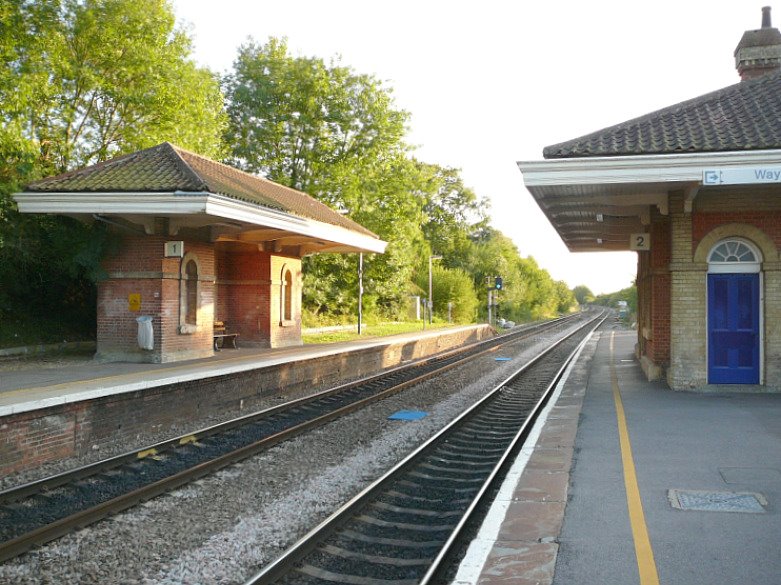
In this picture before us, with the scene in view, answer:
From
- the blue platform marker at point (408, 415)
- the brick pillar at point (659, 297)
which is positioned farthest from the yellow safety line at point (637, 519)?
the brick pillar at point (659, 297)

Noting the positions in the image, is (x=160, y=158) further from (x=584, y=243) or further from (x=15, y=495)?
(x=584, y=243)

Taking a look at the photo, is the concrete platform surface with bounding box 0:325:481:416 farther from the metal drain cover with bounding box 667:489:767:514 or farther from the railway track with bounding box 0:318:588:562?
the metal drain cover with bounding box 667:489:767:514

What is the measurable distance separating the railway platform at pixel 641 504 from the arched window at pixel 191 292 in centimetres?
A: 864

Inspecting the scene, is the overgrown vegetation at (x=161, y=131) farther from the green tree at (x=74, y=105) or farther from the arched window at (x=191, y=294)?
the arched window at (x=191, y=294)

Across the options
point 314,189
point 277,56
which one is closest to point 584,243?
point 314,189

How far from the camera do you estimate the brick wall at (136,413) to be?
335 inches

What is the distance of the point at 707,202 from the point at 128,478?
9.79m

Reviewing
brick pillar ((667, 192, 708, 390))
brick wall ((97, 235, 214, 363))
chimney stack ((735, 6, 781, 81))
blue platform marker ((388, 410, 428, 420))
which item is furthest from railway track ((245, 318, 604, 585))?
chimney stack ((735, 6, 781, 81))

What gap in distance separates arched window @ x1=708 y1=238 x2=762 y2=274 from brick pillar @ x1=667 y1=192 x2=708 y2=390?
0.31 metres

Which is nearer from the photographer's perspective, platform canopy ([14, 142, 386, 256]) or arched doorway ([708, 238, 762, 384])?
arched doorway ([708, 238, 762, 384])

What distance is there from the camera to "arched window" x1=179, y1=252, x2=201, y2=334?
1574 cm

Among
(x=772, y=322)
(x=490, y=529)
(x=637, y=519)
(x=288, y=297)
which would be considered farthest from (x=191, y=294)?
(x=637, y=519)

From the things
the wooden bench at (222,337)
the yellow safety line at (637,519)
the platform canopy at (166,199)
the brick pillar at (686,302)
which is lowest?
the yellow safety line at (637,519)

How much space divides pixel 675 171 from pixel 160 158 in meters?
10.3
